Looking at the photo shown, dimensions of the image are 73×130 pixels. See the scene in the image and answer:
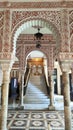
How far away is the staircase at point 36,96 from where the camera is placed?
24.9 ft

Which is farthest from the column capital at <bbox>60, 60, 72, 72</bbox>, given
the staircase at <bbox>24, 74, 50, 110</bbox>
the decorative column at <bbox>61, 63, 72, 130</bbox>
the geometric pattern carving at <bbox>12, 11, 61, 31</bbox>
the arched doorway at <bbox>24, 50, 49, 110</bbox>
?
the staircase at <bbox>24, 74, 50, 110</bbox>

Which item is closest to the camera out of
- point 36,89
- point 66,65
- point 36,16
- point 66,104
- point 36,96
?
point 66,104

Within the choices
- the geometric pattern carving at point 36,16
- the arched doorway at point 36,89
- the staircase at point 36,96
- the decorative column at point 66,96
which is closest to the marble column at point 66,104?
the decorative column at point 66,96

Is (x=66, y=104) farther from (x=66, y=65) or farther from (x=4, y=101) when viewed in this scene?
(x=4, y=101)

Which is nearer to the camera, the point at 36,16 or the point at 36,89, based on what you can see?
the point at 36,16

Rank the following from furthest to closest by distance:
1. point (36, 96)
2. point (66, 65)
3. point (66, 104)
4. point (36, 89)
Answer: point (36, 89), point (36, 96), point (66, 65), point (66, 104)

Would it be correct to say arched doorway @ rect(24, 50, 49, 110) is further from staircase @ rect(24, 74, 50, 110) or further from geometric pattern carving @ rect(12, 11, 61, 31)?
geometric pattern carving @ rect(12, 11, 61, 31)

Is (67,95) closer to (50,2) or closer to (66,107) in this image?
(66,107)

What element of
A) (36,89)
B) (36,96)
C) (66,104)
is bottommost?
(36,96)

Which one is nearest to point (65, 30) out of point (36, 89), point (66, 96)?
point (66, 96)

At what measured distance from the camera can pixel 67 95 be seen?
3.18 meters

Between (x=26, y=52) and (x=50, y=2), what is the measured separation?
3.37m

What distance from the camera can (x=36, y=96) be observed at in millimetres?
8695

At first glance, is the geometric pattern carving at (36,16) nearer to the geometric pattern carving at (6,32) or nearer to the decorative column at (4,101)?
the geometric pattern carving at (6,32)
